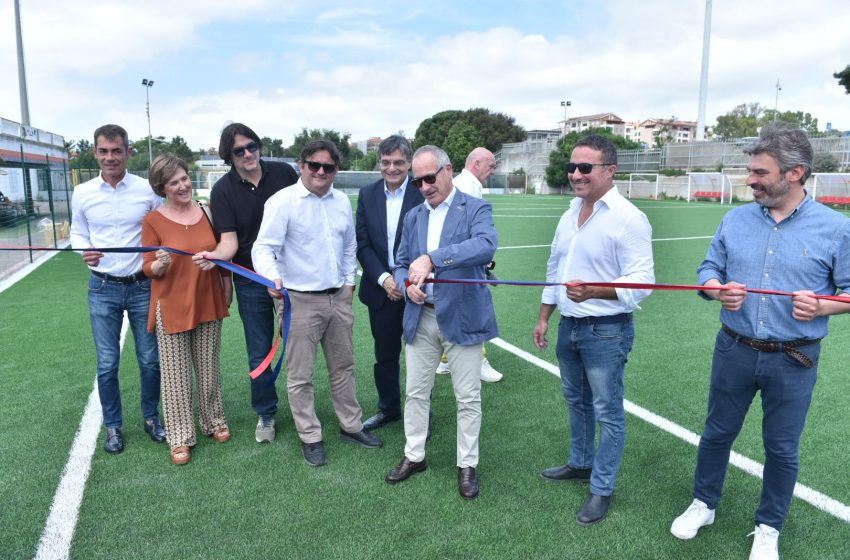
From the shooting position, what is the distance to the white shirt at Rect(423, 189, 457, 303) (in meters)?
3.39

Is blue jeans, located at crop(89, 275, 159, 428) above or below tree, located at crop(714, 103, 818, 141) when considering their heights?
below

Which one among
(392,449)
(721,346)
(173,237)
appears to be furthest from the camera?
(392,449)

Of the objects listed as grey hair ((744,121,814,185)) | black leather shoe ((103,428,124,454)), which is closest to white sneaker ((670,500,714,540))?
grey hair ((744,121,814,185))

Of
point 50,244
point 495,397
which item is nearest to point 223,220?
point 495,397

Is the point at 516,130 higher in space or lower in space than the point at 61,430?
higher

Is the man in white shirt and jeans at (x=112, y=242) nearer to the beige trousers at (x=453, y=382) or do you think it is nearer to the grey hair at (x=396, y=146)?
the grey hair at (x=396, y=146)

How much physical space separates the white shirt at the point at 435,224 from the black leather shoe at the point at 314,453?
1.31 metres

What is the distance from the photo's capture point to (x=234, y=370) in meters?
5.74

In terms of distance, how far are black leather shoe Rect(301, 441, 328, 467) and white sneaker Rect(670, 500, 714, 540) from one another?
6.91 ft

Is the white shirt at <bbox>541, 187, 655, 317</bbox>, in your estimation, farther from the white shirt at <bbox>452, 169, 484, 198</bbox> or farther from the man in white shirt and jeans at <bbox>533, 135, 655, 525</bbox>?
the white shirt at <bbox>452, 169, 484, 198</bbox>

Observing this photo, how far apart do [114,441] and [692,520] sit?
11.9 ft

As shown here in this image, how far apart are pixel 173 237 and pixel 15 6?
82.9 ft

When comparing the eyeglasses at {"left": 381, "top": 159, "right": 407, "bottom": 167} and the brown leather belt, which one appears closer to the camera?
the brown leather belt

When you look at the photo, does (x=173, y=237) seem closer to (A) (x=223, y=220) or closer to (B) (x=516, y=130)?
(A) (x=223, y=220)
